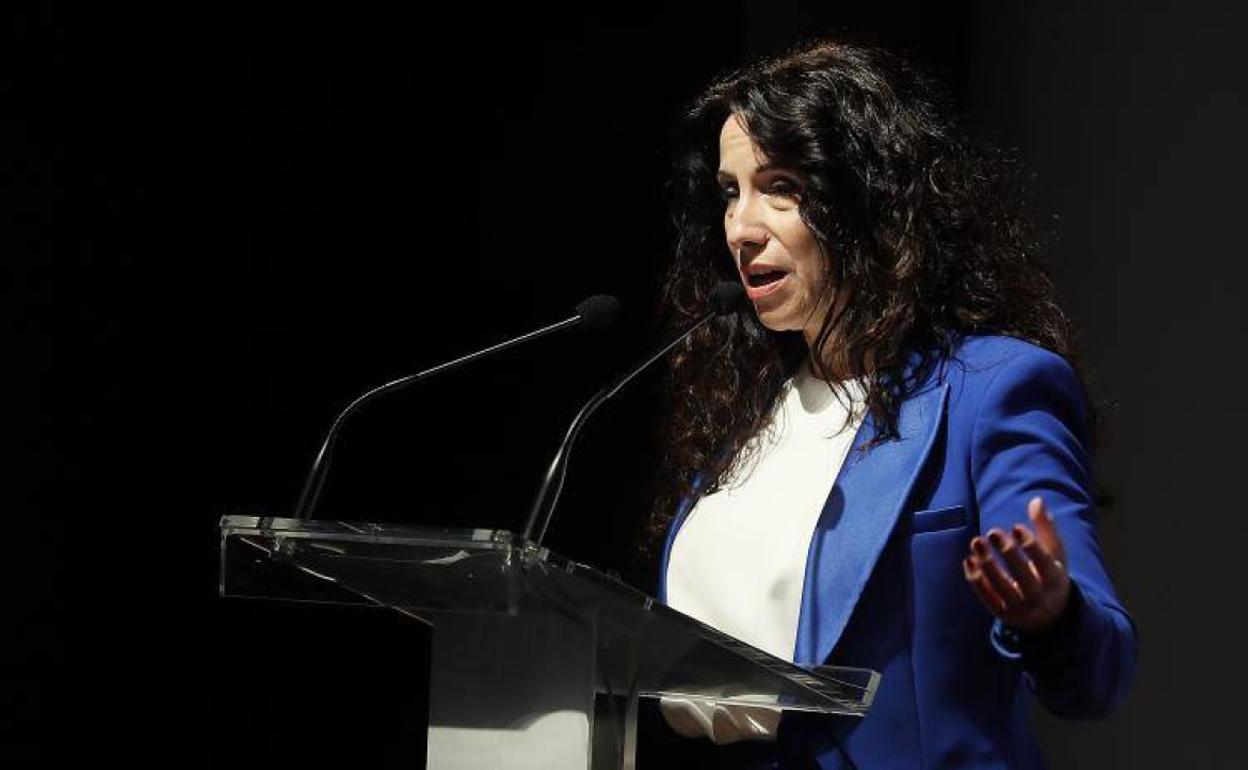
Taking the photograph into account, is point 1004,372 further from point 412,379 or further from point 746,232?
point 412,379

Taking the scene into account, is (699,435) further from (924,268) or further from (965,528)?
(965,528)

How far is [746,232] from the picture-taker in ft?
6.72

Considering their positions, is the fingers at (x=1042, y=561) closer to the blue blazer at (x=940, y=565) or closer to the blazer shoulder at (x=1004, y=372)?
the blue blazer at (x=940, y=565)

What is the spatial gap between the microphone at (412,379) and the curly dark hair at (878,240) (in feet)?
0.96

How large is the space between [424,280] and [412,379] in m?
1.17

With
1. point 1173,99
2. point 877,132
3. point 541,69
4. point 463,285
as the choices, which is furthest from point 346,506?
point 1173,99

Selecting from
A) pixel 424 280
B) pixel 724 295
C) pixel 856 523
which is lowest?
pixel 856 523

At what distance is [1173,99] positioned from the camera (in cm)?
269

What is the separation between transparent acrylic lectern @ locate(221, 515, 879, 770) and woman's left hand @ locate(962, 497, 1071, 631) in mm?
146

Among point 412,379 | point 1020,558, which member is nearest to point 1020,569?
point 1020,558

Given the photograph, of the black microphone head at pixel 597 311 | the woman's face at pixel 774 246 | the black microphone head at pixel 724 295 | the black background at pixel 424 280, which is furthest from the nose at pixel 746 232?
the black background at pixel 424 280

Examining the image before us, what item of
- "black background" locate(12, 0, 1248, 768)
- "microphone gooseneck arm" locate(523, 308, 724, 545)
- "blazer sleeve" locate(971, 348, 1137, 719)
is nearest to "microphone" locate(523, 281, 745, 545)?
"microphone gooseneck arm" locate(523, 308, 724, 545)

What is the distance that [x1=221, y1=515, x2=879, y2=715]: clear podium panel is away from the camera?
53.7 inches

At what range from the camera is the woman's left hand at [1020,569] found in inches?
52.9
